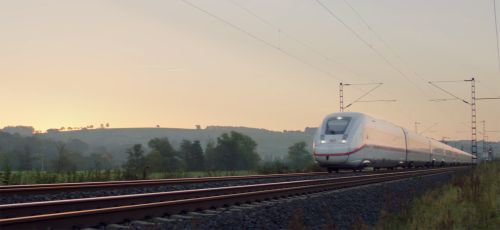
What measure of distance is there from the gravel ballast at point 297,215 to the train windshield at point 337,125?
13316 mm

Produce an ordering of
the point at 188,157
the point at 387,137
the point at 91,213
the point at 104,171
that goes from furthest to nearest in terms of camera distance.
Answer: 1. the point at 188,157
2. the point at 387,137
3. the point at 104,171
4. the point at 91,213

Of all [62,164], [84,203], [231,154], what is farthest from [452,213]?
[231,154]

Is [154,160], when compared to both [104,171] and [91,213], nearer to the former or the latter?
[104,171]

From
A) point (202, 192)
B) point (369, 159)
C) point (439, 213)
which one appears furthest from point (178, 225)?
point (369, 159)

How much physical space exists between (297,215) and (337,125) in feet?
67.7

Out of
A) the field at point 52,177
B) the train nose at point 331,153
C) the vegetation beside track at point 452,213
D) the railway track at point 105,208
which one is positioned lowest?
the vegetation beside track at point 452,213

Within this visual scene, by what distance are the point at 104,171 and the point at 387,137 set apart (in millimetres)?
20395

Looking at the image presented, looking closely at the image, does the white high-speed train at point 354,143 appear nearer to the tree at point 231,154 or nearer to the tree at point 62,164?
the tree at point 62,164

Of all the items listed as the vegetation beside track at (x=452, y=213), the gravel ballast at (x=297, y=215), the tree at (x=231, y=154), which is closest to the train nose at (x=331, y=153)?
the vegetation beside track at (x=452, y=213)

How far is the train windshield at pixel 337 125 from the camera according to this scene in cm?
2903

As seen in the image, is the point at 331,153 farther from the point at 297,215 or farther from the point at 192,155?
the point at 192,155

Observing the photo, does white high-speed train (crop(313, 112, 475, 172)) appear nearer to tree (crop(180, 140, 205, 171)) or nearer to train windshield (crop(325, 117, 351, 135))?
train windshield (crop(325, 117, 351, 135))

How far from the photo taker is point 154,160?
271 feet

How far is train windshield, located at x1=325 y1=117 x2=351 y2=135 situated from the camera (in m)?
29.0
